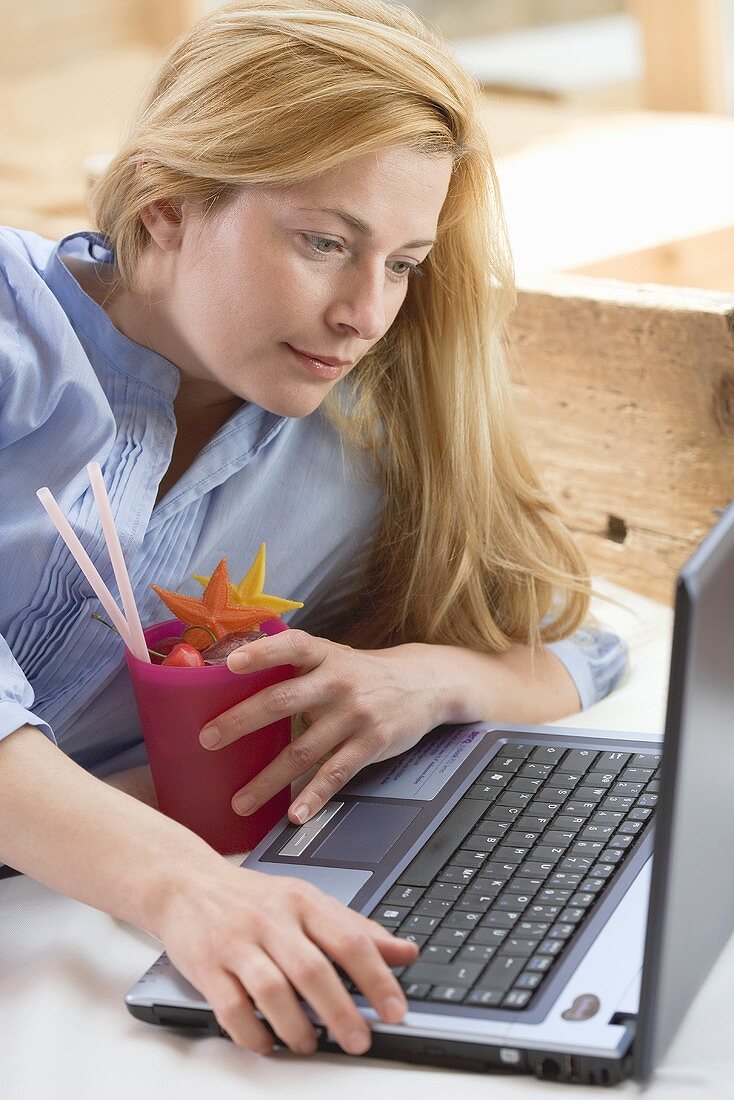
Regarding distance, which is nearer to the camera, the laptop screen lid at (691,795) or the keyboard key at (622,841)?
the laptop screen lid at (691,795)

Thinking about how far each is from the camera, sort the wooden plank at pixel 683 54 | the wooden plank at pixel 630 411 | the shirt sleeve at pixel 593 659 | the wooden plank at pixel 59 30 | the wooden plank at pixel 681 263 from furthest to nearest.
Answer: the wooden plank at pixel 59 30 < the wooden plank at pixel 683 54 < the wooden plank at pixel 681 263 < the wooden plank at pixel 630 411 < the shirt sleeve at pixel 593 659

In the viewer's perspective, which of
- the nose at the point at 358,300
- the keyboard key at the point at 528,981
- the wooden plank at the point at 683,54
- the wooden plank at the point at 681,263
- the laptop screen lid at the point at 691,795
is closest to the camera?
the laptop screen lid at the point at 691,795

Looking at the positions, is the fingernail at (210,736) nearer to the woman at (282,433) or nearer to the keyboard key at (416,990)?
the woman at (282,433)

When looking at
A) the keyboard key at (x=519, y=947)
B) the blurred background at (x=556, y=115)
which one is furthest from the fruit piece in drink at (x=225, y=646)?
the blurred background at (x=556, y=115)

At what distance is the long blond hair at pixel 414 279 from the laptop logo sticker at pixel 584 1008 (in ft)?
1.25

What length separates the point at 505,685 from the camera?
892mm

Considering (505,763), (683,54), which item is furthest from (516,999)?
(683,54)

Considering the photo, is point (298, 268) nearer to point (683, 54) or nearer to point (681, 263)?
point (681, 263)

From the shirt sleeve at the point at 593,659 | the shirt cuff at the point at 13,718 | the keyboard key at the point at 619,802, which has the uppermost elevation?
the shirt cuff at the point at 13,718

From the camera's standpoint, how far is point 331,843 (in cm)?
72

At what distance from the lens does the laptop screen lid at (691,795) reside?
0.47 metres

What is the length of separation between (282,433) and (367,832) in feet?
0.97

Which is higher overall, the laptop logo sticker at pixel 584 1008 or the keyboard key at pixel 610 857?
the laptop logo sticker at pixel 584 1008

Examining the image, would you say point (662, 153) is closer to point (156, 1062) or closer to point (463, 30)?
point (463, 30)
